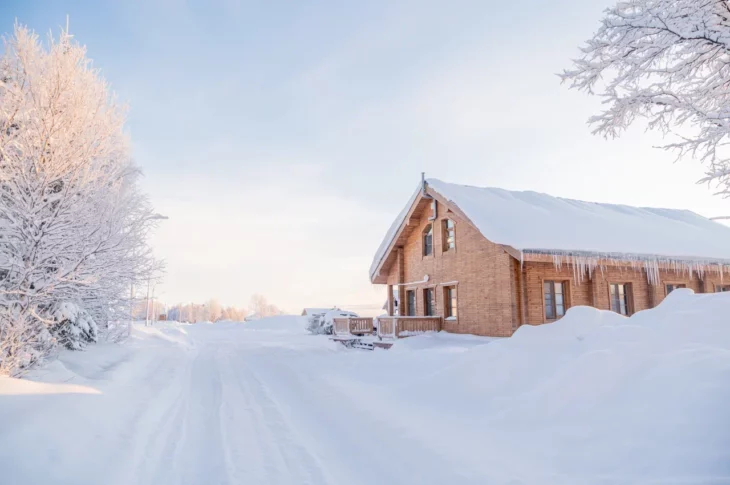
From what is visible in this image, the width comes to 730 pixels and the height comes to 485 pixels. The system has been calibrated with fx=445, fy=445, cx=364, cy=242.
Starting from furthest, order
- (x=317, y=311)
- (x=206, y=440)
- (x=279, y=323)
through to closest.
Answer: (x=279, y=323) → (x=317, y=311) → (x=206, y=440)

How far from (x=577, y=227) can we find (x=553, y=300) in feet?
10.5

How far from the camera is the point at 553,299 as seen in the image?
16828mm

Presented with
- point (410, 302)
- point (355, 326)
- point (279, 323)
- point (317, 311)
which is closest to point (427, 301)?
point (410, 302)

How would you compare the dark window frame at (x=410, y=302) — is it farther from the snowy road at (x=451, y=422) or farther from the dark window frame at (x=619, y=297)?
the snowy road at (x=451, y=422)

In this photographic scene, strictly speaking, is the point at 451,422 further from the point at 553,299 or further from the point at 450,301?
the point at 450,301

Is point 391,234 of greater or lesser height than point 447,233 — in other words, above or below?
above

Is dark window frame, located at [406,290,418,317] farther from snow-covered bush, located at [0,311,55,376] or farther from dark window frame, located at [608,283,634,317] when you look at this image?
snow-covered bush, located at [0,311,55,376]

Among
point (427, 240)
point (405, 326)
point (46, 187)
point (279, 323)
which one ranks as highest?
point (427, 240)

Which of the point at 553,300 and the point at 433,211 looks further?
the point at 433,211

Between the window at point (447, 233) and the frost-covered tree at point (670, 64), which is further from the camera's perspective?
the window at point (447, 233)

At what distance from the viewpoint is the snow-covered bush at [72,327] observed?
11.6 meters

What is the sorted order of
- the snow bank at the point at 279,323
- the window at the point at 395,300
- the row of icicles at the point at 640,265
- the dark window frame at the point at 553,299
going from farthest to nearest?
the snow bank at the point at 279,323
the window at the point at 395,300
the dark window frame at the point at 553,299
the row of icicles at the point at 640,265

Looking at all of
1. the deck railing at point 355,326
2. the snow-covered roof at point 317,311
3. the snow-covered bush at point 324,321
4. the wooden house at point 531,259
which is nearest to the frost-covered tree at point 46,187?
the wooden house at point 531,259

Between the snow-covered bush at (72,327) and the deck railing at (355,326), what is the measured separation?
10070 millimetres
